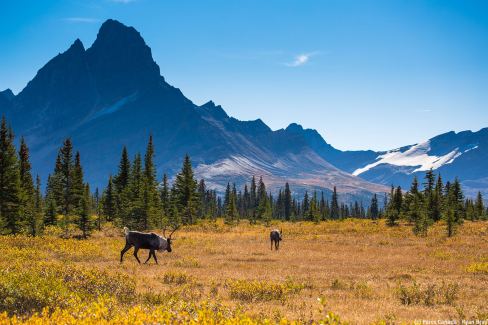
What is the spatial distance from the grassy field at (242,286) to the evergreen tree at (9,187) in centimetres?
1077

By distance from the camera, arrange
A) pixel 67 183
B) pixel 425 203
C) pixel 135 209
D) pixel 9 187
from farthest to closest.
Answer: pixel 425 203, pixel 135 209, pixel 67 183, pixel 9 187

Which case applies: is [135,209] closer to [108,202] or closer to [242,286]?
[108,202]

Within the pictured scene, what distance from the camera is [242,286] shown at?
15180mm

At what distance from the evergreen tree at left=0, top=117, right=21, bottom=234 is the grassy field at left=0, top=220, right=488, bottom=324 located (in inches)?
424

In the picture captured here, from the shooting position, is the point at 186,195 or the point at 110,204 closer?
the point at 110,204

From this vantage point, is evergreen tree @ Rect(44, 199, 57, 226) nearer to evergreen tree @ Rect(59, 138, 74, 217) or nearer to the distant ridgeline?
the distant ridgeline

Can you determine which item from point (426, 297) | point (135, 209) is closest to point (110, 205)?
point (135, 209)

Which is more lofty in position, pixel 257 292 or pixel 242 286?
pixel 242 286

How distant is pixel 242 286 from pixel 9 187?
34.6 metres

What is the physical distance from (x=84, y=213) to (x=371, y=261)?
2852 centimetres

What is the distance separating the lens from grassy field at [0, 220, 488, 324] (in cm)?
1095

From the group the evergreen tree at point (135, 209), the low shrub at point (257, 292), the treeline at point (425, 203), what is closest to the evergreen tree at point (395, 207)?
the treeline at point (425, 203)

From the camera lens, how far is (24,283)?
13.1 m

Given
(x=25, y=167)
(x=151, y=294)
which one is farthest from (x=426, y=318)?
(x=25, y=167)
